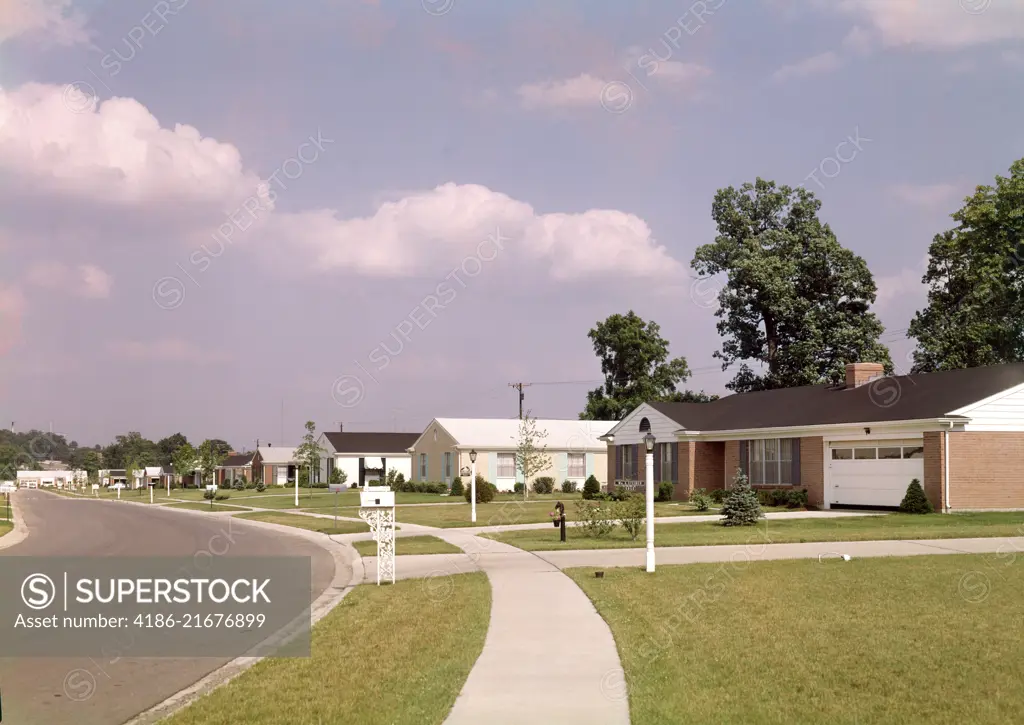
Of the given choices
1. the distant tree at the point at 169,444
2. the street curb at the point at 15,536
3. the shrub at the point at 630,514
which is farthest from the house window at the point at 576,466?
the distant tree at the point at 169,444

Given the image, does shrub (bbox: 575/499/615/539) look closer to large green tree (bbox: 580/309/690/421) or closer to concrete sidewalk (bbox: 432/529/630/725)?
concrete sidewalk (bbox: 432/529/630/725)

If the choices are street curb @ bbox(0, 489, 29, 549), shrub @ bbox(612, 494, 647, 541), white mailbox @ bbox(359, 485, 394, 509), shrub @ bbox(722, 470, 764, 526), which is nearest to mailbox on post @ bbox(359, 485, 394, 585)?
white mailbox @ bbox(359, 485, 394, 509)

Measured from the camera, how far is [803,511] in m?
36.7

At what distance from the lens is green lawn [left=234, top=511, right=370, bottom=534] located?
3178 centimetres

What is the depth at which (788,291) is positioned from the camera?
185 ft

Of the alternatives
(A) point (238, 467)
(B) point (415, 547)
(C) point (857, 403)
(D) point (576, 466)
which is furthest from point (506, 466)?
(A) point (238, 467)

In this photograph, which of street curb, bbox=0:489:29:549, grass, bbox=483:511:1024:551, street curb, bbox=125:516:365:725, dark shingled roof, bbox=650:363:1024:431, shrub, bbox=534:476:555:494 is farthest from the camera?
shrub, bbox=534:476:555:494

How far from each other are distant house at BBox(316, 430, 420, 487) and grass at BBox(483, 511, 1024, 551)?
50.6 meters

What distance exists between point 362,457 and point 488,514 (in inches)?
1745

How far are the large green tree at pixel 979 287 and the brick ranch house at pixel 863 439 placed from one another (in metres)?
10.3

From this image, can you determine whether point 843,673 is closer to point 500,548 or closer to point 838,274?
point 500,548

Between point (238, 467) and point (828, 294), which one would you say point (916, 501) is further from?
point (238, 467)

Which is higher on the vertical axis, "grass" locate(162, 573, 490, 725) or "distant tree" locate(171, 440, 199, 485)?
"grass" locate(162, 573, 490, 725)

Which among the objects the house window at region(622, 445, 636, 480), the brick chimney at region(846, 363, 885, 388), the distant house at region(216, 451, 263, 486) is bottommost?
the distant house at region(216, 451, 263, 486)
